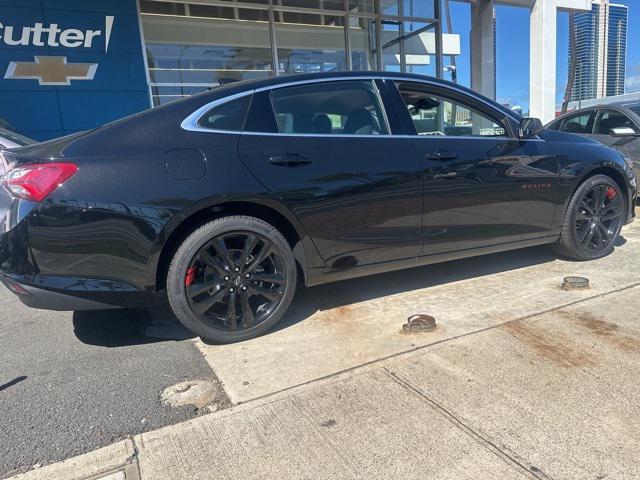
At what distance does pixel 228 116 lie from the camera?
3035mm

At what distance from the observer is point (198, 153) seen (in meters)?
2.86

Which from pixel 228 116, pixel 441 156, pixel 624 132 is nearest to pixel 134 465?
pixel 228 116

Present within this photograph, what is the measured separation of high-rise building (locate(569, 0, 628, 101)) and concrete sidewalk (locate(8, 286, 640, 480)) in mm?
20196

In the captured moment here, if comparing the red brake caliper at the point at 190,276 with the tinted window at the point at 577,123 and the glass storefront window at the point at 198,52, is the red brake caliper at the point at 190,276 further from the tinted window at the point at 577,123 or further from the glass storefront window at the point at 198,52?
the glass storefront window at the point at 198,52

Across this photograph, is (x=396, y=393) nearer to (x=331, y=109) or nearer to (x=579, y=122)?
(x=331, y=109)

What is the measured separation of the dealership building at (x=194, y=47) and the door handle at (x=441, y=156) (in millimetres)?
6427

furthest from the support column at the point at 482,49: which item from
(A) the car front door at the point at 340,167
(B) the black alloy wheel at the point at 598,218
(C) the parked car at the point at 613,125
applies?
(A) the car front door at the point at 340,167

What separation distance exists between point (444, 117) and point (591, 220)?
1.73m

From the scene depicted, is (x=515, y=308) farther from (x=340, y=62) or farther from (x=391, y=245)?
(x=340, y=62)

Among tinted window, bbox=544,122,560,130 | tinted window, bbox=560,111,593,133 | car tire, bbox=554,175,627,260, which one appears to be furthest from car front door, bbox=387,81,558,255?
tinted window, bbox=544,122,560,130

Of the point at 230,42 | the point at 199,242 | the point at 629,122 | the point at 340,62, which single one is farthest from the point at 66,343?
the point at 340,62

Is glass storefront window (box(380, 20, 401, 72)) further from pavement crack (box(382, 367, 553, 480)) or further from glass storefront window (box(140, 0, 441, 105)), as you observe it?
pavement crack (box(382, 367, 553, 480))

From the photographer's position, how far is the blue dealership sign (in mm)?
8516

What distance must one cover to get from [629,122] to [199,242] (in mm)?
6266
